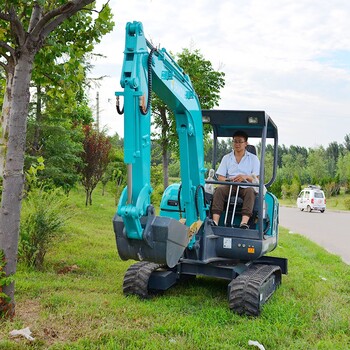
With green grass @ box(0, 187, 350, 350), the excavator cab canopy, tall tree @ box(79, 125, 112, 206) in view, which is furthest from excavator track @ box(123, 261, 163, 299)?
tall tree @ box(79, 125, 112, 206)

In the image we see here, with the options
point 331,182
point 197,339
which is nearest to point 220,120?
point 197,339

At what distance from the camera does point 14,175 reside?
507 cm

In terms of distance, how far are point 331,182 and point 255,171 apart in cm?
4258

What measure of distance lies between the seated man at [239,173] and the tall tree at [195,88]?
614 centimetres

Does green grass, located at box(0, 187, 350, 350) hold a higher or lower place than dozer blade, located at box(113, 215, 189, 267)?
lower

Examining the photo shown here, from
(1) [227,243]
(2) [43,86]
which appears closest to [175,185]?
(1) [227,243]

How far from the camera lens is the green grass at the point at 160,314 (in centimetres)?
457

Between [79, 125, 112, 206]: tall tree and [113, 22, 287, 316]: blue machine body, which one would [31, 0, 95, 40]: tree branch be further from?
[79, 125, 112, 206]: tall tree

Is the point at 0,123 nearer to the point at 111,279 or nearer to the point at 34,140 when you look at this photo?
the point at 111,279

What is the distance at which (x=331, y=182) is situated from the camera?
47.0 meters

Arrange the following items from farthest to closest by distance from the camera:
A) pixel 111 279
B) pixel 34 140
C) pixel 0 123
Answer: pixel 34 140 → pixel 0 123 → pixel 111 279

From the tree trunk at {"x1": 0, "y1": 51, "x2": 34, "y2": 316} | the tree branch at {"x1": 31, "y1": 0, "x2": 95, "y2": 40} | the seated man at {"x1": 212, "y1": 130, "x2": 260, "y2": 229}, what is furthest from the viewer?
the seated man at {"x1": 212, "y1": 130, "x2": 260, "y2": 229}

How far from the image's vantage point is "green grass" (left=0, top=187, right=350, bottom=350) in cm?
457

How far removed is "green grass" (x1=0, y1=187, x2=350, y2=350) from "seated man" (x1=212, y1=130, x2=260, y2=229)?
1167 millimetres
